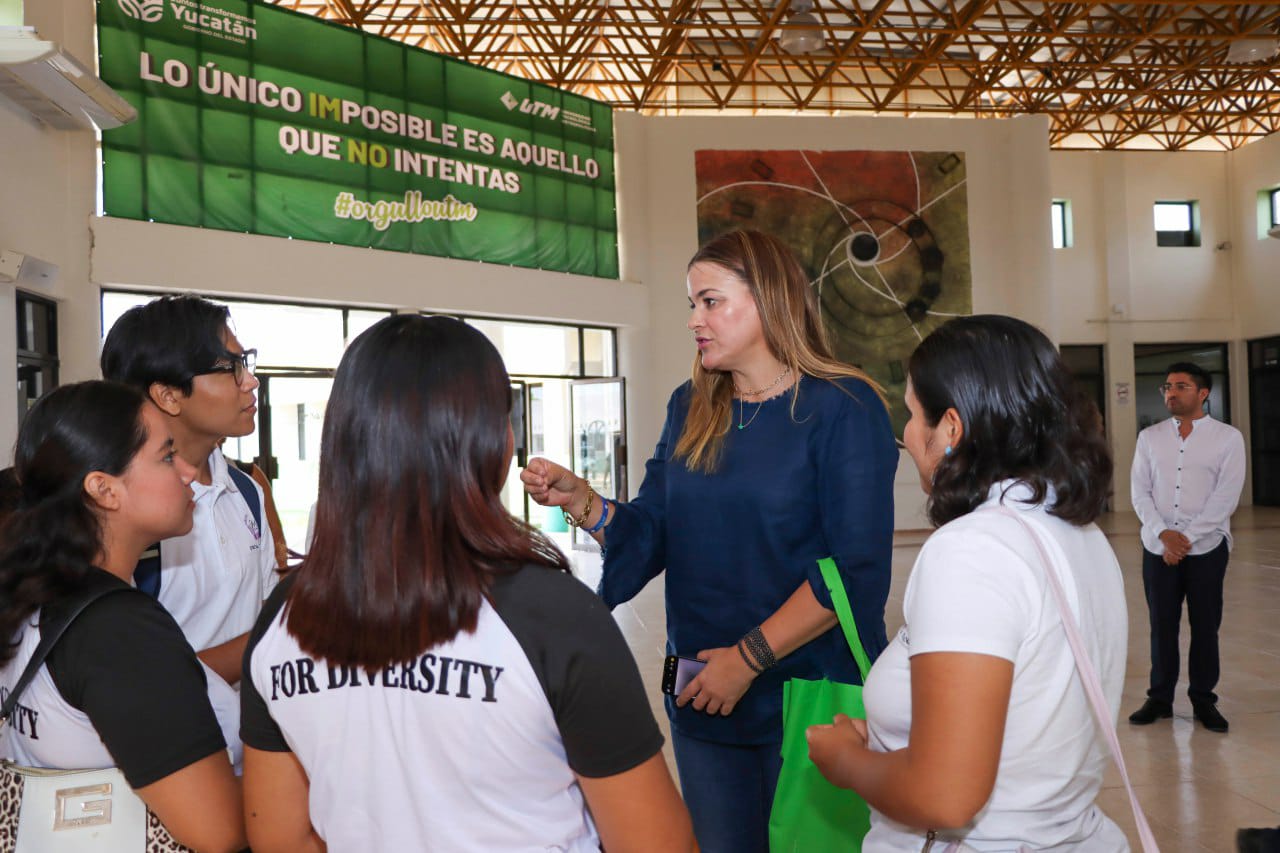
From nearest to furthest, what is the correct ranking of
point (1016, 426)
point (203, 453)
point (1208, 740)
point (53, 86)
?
point (1016, 426) < point (203, 453) < point (1208, 740) < point (53, 86)

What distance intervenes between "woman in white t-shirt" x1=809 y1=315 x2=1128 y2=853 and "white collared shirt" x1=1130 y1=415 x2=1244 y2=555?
13.8 feet

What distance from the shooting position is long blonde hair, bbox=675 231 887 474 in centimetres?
192

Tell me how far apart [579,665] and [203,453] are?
1384 mm

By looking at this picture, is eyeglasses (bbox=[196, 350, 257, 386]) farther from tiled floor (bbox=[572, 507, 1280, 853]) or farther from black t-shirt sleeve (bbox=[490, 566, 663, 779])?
black t-shirt sleeve (bbox=[490, 566, 663, 779])

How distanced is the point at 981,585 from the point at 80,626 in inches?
46.2

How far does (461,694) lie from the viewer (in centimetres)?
102

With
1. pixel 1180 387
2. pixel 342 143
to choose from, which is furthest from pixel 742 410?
pixel 342 143

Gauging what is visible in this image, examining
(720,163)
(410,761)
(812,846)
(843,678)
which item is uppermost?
(720,163)

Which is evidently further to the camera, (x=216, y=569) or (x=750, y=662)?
(x=216, y=569)

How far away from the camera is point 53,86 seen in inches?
298

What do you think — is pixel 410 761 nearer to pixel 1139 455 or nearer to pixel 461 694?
pixel 461 694

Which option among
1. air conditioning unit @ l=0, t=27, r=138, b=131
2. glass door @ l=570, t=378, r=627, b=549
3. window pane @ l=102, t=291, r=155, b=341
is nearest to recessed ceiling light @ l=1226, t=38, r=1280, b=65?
glass door @ l=570, t=378, r=627, b=549

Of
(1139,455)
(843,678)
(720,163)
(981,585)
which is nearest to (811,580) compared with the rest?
(843,678)

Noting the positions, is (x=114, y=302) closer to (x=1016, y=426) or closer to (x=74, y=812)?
(x=74, y=812)
